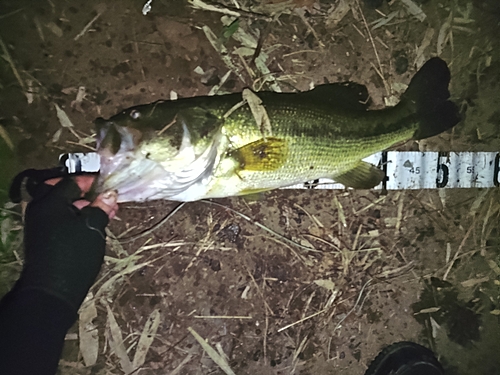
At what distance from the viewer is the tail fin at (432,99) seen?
2.56m

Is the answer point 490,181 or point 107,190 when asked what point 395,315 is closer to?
point 490,181

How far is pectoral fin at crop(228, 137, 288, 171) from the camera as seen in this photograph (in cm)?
216

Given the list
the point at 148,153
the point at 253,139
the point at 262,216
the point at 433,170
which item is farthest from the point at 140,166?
the point at 433,170

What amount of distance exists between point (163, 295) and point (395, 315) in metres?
1.68

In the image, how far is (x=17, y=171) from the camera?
8.20 feet

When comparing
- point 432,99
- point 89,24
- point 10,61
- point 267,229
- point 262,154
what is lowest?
point 267,229

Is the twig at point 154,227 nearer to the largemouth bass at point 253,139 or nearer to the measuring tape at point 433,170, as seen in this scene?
the largemouth bass at point 253,139

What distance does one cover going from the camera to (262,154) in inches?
85.4

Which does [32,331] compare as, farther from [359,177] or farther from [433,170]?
[433,170]

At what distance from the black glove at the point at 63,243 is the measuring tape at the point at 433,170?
4.25 ft

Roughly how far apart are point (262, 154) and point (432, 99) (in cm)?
125

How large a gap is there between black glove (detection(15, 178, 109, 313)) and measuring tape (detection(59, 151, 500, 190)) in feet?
4.25

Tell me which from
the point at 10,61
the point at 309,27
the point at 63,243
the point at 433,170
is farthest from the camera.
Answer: the point at 433,170

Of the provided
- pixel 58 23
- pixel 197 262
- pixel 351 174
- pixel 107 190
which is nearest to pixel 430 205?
pixel 351 174
